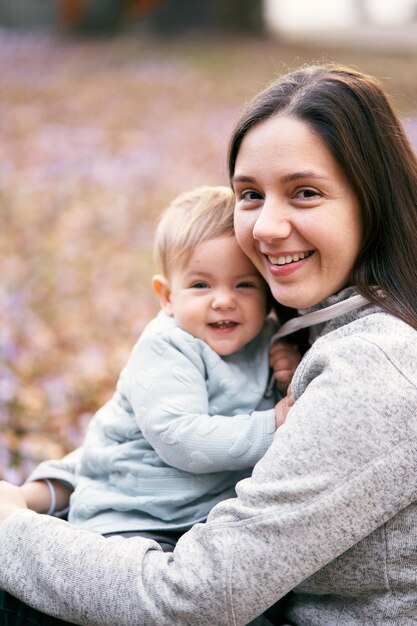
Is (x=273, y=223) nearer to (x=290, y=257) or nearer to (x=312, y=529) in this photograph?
(x=290, y=257)

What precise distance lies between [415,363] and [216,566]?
1.61 ft

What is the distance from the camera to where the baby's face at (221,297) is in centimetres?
213

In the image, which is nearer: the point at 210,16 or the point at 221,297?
the point at 221,297

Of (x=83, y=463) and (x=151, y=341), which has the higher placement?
(x=151, y=341)

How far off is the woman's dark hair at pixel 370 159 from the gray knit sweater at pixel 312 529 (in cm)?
15

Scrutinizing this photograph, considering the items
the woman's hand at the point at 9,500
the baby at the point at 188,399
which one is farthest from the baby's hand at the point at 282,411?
the woman's hand at the point at 9,500

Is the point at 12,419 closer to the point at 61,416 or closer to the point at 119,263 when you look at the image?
the point at 61,416

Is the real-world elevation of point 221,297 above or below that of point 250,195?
below

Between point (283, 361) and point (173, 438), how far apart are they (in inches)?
14.1

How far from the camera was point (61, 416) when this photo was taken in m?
3.90

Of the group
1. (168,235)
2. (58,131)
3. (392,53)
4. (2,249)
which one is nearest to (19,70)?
(58,131)

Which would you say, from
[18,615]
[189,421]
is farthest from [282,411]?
[18,615]

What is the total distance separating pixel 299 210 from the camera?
1.80 meters

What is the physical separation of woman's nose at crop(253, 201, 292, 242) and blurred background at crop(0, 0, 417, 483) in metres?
0.59
